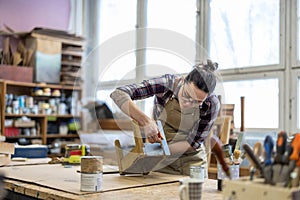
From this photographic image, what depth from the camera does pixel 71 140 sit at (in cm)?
524

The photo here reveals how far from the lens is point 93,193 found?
137 centimetres

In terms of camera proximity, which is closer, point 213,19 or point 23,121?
point 213,19

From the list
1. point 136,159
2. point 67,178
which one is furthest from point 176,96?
point 67,178

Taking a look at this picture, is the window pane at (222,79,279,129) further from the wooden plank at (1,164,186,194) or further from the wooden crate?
the wooden crate

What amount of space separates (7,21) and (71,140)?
1.68m

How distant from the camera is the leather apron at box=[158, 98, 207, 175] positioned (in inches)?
79.6

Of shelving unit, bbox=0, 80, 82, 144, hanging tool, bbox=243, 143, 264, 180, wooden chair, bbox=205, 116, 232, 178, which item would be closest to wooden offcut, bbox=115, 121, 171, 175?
hanging tool, bbox=243, 143, 264, 180

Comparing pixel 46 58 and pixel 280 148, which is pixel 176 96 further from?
pixel 46 58

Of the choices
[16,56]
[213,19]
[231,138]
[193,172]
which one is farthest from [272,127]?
[16,56]

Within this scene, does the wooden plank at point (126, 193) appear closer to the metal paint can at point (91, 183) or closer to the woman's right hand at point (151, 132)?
the metal paint can at point (91, 183)

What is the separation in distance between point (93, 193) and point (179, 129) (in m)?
0.80

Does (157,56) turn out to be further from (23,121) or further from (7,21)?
(7,21)

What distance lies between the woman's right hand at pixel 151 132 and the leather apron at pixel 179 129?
0.29m

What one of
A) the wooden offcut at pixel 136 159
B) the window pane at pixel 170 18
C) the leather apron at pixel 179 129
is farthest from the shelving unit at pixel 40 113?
the wooden offcut at pixel 136 159
